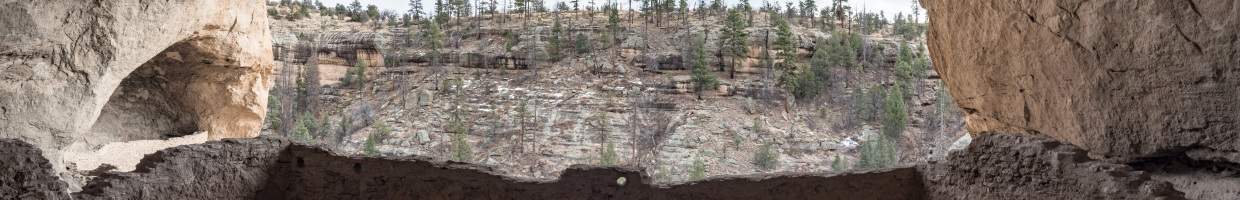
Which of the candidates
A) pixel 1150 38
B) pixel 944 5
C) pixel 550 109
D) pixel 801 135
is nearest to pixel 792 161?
pixel 801 135

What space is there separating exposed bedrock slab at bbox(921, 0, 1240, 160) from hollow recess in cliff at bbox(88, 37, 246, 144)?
36.8 ft

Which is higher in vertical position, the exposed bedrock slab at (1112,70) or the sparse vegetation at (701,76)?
the exposed bedrock slab at (1112,70)

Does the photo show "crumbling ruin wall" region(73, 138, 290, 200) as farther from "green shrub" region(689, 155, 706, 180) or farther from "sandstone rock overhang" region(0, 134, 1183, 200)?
"green shrub" region(689, 155, 706, 180)

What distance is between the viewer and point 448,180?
669cm

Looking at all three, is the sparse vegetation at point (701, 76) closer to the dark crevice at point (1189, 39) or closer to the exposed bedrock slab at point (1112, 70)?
the exposed bedrock slab at point (1112, 70)

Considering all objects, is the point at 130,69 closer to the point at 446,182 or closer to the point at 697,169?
the point at 446,182

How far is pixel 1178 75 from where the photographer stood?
5.43m

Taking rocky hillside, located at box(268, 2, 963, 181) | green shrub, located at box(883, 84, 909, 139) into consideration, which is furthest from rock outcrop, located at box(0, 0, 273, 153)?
green shrub, located at box(883, 84, 909, 139)

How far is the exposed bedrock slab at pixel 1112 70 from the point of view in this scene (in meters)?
5.14

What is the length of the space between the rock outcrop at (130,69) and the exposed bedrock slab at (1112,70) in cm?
911

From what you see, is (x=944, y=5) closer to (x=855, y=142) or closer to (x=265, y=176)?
(x=265, y=176)

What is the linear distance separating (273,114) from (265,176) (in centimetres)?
4001

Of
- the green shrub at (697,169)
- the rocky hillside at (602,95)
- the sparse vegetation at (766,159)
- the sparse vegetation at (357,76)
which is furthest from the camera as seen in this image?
the sparse vegetation at (357,76)

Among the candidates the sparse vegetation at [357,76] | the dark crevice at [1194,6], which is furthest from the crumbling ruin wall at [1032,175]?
the sparse vegetation at [357,76]
